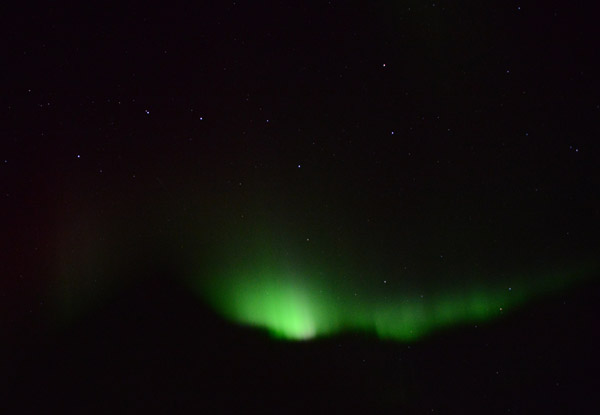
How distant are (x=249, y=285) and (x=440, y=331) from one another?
36 centimetres

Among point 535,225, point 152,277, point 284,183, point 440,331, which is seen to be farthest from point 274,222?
point 535,225

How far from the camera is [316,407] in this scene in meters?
0.95

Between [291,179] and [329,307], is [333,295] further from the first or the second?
[291,179]

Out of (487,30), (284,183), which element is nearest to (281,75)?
(284,183)

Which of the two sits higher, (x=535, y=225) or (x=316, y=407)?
(x=535, y=225)

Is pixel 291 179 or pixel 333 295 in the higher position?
pixel 291 179

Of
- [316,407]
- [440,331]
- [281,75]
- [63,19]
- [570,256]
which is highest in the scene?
[63,19]

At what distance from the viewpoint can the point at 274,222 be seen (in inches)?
38.0

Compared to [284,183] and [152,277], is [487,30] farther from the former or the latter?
[152,277]

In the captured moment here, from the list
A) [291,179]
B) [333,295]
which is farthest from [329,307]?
[291,179]

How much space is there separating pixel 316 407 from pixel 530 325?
1.35ft

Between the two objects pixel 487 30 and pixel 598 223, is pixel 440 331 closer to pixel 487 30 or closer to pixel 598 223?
pixel 598 223

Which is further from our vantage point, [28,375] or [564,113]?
[28,375]

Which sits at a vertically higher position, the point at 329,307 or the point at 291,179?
the point at 291,179
